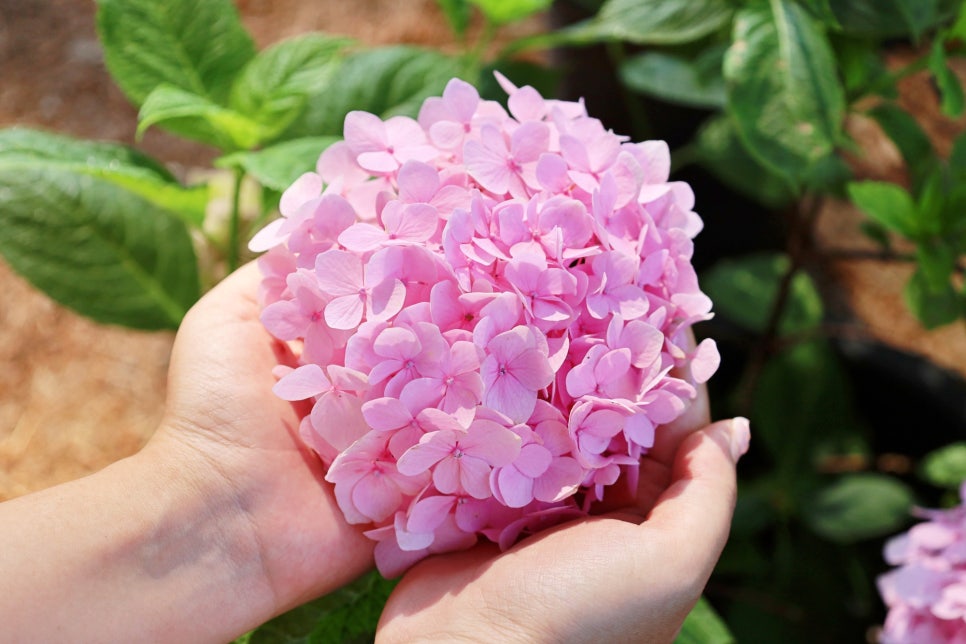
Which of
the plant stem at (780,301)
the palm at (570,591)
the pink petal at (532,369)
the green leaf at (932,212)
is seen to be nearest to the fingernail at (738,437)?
the palm at (570,591)

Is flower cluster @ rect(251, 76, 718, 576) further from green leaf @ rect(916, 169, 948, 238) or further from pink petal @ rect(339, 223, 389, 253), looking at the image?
green leaf @ rect(916, 169, 948, 238)

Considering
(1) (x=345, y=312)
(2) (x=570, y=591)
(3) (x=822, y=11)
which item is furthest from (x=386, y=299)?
(3) (x=822, y=11)

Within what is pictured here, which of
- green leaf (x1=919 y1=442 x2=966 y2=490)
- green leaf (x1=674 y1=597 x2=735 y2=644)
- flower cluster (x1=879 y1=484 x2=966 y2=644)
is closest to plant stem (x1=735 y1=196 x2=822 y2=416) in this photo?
green leaf (x1=919 y1=442 x2=966 y2=490)

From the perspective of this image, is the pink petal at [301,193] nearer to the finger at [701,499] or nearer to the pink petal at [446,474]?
the pink petal at [446,474]

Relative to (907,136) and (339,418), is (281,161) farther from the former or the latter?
(907,136)

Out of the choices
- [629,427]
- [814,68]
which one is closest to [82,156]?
[629,427]

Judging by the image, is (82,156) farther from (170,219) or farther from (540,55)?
(540,55)
